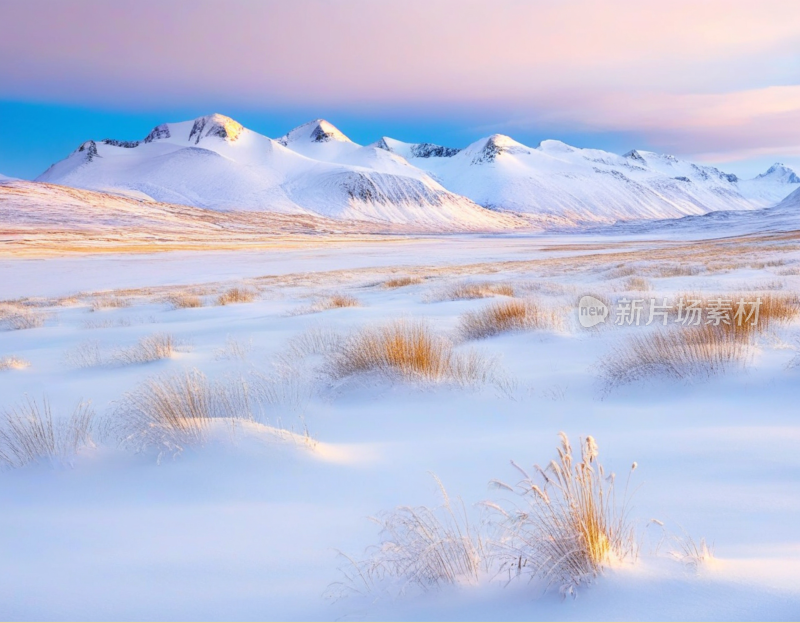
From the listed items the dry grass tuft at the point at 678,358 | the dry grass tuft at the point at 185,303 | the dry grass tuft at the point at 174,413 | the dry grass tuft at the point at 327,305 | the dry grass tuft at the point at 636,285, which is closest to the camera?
the dry grass tuft at the point at 174,413

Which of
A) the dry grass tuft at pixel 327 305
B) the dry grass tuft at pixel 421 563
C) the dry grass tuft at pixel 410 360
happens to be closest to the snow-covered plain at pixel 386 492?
the dry grass tuft at pixel 421 563

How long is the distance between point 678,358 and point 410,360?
7.38 ft

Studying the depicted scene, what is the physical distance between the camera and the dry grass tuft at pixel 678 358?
15.5 feet

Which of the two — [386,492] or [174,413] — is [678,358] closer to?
[386,492]

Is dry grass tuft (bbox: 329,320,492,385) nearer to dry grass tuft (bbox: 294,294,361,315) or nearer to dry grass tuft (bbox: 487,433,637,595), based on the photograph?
dry grass tuft (bbox: 487,433,637,595)

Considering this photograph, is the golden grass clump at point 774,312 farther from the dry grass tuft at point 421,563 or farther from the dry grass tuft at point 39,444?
the dry grass tuft at point 39,444

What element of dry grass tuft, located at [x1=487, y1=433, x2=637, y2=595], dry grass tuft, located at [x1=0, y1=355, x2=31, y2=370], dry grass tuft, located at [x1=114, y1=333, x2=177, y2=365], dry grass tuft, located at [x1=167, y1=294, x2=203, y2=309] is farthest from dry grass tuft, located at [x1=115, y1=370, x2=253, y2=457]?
dry grass tuft, located at [x1=167, y1=294, x2=203, y2=309]

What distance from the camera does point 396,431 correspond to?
13.4ft

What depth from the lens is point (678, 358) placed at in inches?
191

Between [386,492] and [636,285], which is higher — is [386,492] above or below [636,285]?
below

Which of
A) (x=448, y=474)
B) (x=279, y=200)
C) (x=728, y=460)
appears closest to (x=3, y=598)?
(x=448, y=474)

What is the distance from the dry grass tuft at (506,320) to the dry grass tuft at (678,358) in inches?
79.9

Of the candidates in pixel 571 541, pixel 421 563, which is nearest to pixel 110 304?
pixel 421 563

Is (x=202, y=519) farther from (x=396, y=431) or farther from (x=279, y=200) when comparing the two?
(x=279, y=200)
